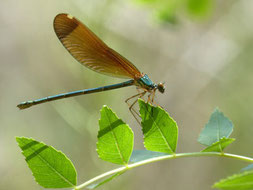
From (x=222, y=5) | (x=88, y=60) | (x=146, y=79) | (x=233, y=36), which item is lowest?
(x=146, y=79)

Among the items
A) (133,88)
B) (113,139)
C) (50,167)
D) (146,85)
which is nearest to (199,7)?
(146,85)

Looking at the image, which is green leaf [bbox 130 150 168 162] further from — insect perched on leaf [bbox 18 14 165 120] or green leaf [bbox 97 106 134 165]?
insect perched on leaf [bbox 18 14 165 120]

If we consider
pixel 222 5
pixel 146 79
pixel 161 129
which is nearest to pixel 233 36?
pixel 222 5

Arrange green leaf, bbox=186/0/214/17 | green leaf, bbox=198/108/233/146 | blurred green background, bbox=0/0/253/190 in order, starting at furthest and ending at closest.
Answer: blurred green background, bbox=0/0/253/190
green leaf, bbox=186/0/214/17
green leaf, bbox=198/108/233/146

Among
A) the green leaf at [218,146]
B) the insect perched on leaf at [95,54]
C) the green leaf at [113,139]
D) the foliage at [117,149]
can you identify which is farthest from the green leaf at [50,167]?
the insect perched on leaf at [95,54]

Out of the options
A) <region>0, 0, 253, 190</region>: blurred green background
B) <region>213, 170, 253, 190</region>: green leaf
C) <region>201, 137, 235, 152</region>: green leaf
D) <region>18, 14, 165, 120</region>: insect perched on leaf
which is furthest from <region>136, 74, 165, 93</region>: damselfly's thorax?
<region>0, 0, 253, 190</region>: blurred green background

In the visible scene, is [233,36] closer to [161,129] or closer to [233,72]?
[233,72]

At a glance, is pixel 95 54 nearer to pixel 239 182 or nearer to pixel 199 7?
pixel 199 7

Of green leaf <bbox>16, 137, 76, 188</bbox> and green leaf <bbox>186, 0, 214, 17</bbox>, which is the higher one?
green leaf <bbox>186, 0, 214, 17</bbox>
